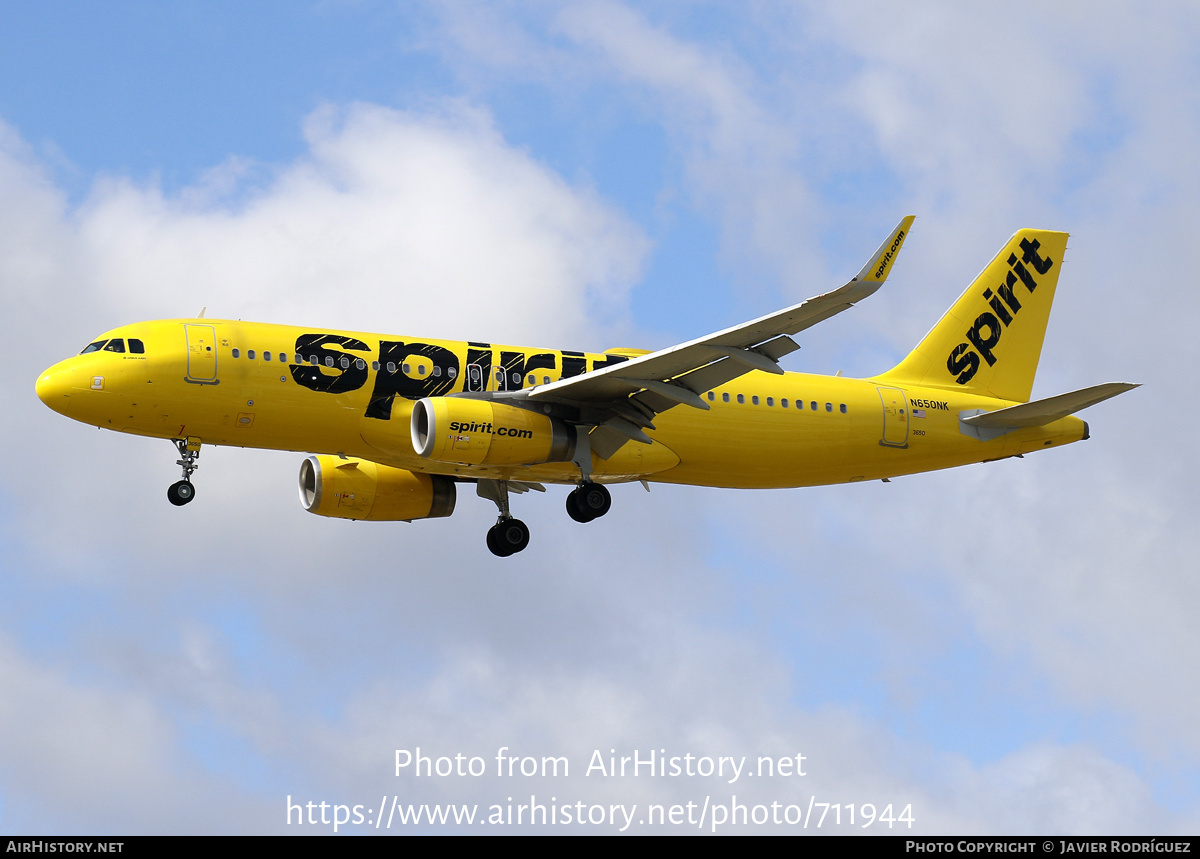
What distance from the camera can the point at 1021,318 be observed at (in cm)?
4694

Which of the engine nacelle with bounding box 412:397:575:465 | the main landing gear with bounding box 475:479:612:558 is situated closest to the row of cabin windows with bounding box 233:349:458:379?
the engine nacelle with bounding box 412:397:575:465

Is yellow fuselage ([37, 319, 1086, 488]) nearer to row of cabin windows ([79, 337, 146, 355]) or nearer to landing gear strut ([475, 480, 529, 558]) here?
row of cabin windows ([79, 337, 146, 355])

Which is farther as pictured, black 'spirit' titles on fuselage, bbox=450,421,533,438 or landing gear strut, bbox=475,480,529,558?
landing gear strut, bbox=475,480,529,558

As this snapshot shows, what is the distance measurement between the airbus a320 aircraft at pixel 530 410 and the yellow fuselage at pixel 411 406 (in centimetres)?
5

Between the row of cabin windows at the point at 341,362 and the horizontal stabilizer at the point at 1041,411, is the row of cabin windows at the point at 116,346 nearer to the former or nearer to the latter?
the row of cabin windows at the point at 341,362

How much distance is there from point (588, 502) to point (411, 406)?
514cm

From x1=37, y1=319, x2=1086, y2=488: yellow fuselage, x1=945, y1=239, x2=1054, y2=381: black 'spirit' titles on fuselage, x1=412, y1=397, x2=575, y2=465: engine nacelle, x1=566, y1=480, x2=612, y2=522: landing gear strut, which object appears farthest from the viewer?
x1=945, y1=239, x2=1054, y2=381: black 'spirit' titles on fuselage

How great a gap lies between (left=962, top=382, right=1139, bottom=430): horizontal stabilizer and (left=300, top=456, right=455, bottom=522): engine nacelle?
591 inches

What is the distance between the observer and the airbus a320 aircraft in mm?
36219

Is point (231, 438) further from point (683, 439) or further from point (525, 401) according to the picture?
point (683, 439)

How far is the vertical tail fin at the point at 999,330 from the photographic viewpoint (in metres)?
45.2

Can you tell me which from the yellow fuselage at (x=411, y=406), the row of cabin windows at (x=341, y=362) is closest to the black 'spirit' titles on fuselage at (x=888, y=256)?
the yellow fuselage at (x=411, y=406)
